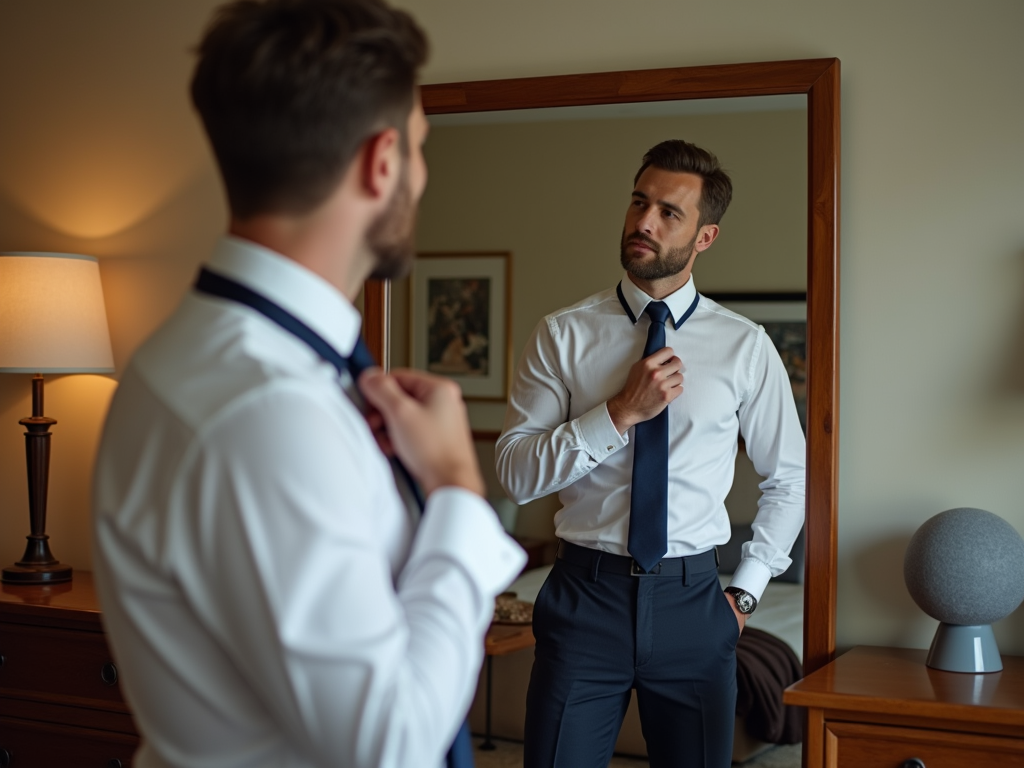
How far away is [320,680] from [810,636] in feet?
5.63

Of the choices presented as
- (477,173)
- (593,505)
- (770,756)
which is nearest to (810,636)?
(770,756)

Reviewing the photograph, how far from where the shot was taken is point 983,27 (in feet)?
7.25

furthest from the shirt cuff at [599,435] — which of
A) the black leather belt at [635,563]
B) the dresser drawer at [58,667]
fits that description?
the dresser drawer at [58,667]

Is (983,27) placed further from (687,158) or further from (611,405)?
(611,405)

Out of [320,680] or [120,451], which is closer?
[320,680]

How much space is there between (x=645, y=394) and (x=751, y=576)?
1.58ft

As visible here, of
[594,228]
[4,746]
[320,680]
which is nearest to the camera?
[320,680]

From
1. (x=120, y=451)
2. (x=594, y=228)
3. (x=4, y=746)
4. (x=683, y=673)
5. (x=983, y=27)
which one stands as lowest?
(x=4, y=746)

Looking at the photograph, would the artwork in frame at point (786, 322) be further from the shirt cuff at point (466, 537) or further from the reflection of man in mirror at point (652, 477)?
the shirt cuff at point (466, 537)

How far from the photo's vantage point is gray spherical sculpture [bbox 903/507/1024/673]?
78.2 inches

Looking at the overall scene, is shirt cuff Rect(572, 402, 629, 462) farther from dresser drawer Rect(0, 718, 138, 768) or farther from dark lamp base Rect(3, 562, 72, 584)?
dark lamp base Rect(3, 562, 72, 584)

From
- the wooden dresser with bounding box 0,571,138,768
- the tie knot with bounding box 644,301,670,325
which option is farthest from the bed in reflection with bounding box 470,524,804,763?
the wooden dresser with bounding box 0,571,138,768

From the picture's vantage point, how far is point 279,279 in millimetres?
934

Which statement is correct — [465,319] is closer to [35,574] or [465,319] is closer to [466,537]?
[35,574]
